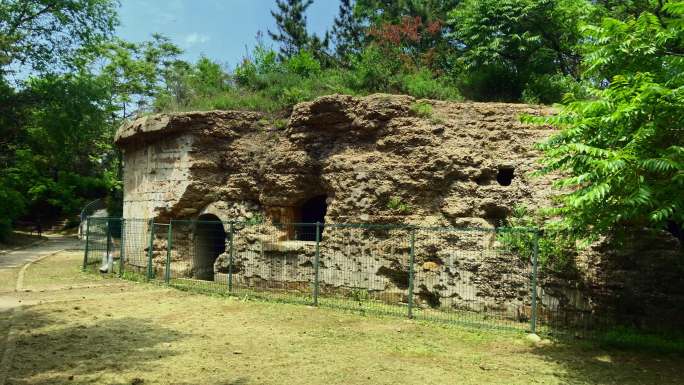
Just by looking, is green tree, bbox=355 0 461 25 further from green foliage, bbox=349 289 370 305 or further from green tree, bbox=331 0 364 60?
green foliage, bbox=349 289 370 305

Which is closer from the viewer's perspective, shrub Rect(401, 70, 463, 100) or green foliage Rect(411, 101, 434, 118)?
green foliage Rect(411, 101, 434, 118)

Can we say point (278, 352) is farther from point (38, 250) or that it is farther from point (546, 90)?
point (38, 250)

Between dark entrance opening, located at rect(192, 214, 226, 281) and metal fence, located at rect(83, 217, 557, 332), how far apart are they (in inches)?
1.1

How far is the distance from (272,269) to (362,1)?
18386mm

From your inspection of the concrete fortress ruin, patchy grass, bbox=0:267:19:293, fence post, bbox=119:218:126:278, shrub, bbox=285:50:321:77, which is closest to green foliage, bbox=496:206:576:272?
the concrete fortress ruin

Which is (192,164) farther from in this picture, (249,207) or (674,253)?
(674,253)

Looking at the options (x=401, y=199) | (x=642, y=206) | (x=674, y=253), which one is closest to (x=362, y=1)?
(x=401, y=199)

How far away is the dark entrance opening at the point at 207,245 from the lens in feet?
45.3

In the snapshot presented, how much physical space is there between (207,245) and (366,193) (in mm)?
5255

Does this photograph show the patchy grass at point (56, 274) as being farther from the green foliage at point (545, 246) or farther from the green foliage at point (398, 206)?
the green foliage at point (545, 246)

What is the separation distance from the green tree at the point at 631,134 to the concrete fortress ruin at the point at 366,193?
325 centimetres

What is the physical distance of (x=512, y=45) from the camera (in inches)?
563

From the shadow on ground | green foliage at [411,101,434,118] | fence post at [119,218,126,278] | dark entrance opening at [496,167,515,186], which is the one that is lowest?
the shadow on ground

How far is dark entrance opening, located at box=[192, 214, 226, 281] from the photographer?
543 inches
